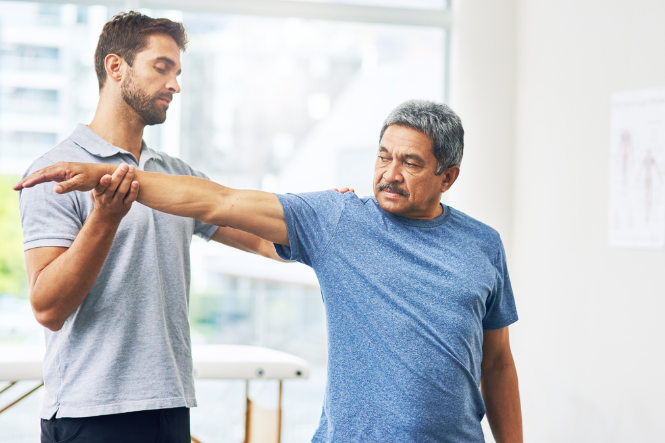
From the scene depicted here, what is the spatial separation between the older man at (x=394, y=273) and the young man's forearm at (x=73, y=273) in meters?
0.12

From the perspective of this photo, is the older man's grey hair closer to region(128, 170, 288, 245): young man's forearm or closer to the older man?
the older man

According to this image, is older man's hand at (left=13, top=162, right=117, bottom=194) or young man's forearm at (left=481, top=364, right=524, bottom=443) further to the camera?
young man's forearm at (left=481, top=364, right=524, bottom=443)

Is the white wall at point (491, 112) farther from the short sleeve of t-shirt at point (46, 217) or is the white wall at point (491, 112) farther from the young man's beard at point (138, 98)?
the short sleeve of t-shirt at point (46, 217)

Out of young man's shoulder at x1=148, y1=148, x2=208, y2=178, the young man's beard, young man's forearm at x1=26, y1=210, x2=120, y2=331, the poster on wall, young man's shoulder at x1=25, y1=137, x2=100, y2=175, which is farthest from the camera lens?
the poster on wall

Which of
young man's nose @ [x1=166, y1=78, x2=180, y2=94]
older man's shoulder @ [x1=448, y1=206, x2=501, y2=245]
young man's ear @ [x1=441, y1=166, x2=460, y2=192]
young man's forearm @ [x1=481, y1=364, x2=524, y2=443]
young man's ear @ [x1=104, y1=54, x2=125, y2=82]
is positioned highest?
young man's ear @ [x1=104, y1=54, x2=125, y2=82]

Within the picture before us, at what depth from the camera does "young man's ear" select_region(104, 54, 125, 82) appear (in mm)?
1399

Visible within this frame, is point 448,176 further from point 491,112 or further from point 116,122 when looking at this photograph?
point 491,112

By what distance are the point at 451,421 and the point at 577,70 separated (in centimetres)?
170

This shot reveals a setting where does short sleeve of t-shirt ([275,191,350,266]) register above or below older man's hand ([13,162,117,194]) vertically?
below

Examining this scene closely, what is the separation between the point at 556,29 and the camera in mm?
2545

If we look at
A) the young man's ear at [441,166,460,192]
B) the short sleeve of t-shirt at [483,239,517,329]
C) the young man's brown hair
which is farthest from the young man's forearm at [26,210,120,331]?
the short sleeve of t-shirt at [483,239,517,329]

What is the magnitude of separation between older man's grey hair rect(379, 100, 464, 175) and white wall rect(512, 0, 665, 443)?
1062mm

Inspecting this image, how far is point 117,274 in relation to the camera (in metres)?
1.29

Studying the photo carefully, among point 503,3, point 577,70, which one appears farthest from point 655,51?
point 503,3
